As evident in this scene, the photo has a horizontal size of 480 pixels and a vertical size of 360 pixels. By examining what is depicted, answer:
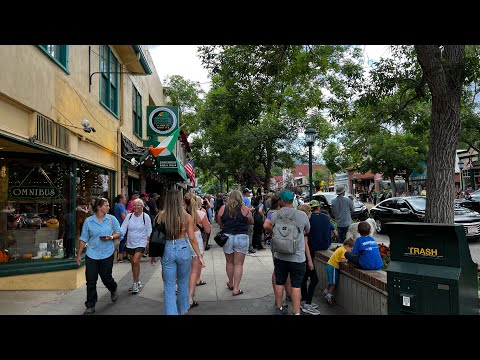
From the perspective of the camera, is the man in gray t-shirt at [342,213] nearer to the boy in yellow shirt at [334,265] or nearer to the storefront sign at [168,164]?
the boy in yellow shirt at [334,265]

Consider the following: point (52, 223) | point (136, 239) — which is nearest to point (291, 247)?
point (136, 239)

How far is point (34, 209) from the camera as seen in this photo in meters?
7.27

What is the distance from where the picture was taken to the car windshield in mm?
Result: 12291

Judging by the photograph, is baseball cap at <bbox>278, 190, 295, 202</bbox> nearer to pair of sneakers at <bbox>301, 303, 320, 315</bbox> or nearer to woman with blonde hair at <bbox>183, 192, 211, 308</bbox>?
woman with blonde hair at <bbox>183, 192, 211, 308</bbox>

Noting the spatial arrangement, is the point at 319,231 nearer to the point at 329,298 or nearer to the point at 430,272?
the point at 329,298

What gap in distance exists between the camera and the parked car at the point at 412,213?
11.1m

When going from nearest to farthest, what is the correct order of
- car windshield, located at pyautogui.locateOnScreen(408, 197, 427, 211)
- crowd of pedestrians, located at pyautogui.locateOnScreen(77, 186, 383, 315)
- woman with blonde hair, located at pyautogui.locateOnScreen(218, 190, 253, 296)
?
1. crowd of pedestrians, located at pyautogui.locateOnScreen(77, 186, 383, 315)
2. woman with blonde hair, located at pyautogui.locateOnScreen(218, 190, 253, 296)
3. car windshield, located at pyautogui.locateOnScreen(408, 197, 427, 211)

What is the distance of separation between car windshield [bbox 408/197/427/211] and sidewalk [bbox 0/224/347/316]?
6.72 meters

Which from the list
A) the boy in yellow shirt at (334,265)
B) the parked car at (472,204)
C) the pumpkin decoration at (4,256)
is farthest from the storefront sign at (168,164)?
the parked car at (472,204)

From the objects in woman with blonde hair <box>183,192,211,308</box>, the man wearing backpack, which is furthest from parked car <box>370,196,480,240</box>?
the man wearing backpack

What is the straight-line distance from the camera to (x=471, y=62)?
18.6ft

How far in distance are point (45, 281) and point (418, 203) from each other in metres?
11.1
